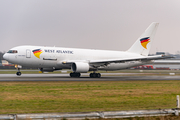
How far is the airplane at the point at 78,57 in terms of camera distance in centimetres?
3506

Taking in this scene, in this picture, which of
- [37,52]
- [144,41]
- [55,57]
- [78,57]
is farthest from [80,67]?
[144,41]

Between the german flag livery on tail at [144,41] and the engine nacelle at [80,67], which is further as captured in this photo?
the german flag livery on tail at [144,41]

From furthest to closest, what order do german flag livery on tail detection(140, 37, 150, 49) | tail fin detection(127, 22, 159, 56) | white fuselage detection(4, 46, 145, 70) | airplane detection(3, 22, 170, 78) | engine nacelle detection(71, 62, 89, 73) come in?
german flag livery on tail detection(140, 37, 150, 49)
tail fin detection(127, 22, 159, 56)
engine nacelle detection(71, 62, 89, 73)
airplane detection(3, 22, 170, 78)
white fuselage detection(4, 46, 145, 70)

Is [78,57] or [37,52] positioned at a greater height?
[37,52]

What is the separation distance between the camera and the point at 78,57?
1508 inches

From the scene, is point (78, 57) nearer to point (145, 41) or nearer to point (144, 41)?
point (144, 41)

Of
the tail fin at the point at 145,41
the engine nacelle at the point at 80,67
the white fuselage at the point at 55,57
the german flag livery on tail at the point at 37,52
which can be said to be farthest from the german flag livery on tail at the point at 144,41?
the german flag livery on tail at the point at 37,52

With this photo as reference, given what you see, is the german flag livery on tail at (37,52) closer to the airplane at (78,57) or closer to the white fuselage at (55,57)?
the airplane at (78,57)

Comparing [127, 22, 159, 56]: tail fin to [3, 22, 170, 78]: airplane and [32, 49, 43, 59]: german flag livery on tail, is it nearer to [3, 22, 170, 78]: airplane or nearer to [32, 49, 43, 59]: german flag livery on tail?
[3, 22, 170, 78]: airplane

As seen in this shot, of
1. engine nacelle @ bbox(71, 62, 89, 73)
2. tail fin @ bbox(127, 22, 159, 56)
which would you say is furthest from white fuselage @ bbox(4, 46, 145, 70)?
tail fin @ bbox(127, 22, 159, 56)

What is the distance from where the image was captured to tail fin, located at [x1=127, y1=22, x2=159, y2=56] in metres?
42.4

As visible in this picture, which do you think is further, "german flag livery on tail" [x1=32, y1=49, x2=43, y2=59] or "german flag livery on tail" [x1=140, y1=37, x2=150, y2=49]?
"german flag livery on tail" [x1=140, y1=37, x2=150, y2=49]

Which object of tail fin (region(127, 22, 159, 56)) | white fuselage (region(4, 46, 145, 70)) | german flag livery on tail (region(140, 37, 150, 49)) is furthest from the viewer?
german flag livery on tail (region(140, 37, 150, 49))

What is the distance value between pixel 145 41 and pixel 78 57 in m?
12.1
